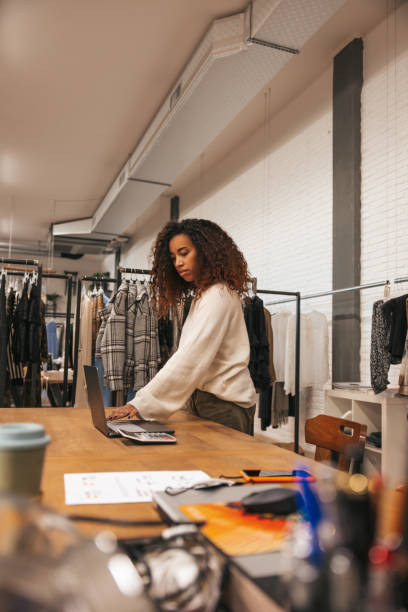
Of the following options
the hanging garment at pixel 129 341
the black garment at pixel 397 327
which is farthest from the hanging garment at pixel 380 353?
the hanging garment at pixel 129 341

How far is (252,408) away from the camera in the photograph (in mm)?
2172

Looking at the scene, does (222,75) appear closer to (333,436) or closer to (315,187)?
(315,187)

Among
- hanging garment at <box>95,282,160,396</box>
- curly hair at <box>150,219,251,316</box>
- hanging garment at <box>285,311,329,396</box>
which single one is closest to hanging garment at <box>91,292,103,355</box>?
hanging garment at <box>95,282,160,396</box>

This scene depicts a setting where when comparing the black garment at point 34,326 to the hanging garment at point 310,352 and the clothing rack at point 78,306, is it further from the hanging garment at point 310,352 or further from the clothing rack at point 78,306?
the hanging garment at point 310,352

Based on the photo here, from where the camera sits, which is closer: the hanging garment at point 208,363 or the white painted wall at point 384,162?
the hanging garment at point 208,363

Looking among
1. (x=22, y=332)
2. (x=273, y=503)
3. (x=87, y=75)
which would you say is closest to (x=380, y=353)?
(x=273, y=503)

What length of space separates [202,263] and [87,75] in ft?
12.0

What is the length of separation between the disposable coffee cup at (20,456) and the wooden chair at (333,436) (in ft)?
3.78

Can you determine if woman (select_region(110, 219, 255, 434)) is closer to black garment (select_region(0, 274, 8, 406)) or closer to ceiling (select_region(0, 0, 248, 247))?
ceiling (select_region(0, 0, 248, 247))

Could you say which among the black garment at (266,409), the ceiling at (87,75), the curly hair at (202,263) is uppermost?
the ceiling at (87,75)

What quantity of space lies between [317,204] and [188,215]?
3762 millimetres

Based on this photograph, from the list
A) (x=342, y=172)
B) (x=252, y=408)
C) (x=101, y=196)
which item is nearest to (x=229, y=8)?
(x=342, y=172)

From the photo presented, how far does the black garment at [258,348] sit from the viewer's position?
175 inches

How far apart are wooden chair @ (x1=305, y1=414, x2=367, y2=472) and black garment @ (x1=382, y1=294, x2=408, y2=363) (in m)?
1.59
